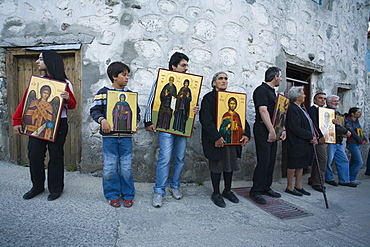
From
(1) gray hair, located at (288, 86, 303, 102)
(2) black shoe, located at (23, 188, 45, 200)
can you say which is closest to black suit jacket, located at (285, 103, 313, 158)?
(1) gray hair, located at (288, 86, 303, 102)

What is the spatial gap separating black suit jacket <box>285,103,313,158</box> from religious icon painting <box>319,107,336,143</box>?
47 centimetres

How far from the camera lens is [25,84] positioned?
3586mm

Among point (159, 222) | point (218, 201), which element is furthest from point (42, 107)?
point (218, 201)

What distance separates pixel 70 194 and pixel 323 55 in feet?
18.4

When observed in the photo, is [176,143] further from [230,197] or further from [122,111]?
[230,197]

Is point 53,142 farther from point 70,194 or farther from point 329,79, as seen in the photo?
point 329,79

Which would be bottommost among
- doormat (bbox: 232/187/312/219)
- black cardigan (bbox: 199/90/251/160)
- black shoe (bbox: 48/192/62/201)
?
doormat (bbox: 232/187/312/219)

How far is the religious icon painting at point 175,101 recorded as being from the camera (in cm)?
266

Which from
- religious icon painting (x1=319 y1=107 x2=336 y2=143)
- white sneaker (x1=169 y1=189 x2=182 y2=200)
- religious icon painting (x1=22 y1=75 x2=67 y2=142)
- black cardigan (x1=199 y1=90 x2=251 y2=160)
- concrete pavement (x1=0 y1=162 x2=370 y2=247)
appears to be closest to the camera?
concrete pavement (x1=0 y1=162 x2=370 y2=247)

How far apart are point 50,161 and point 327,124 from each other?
3.97 metres

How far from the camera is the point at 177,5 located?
3344 mm

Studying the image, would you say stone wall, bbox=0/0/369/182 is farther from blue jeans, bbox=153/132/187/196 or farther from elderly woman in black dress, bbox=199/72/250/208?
elderly woman in black dress, bbox=199/72/250/208

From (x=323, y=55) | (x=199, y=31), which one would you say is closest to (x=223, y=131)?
(x=199, y=31)

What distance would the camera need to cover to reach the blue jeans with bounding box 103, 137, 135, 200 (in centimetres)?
245
